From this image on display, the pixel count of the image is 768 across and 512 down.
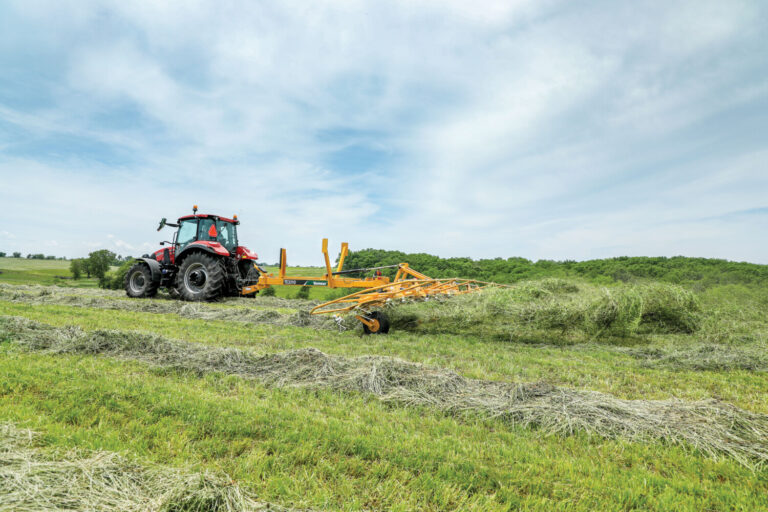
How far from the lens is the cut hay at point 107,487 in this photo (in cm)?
164

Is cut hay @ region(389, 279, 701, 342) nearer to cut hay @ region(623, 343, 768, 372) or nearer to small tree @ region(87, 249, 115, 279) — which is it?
cut hay @ region(623, 343, 768, 372)

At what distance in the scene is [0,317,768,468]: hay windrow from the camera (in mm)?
2646

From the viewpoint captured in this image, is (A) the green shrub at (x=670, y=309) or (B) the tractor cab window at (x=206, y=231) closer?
(A) the green shrub at (x=670, y=309)

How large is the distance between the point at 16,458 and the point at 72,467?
0.33 m

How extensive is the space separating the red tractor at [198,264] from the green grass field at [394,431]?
5.65 m

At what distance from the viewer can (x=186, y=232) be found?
11.9m

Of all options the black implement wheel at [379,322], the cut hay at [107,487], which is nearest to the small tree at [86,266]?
the black implement wheel at [379,322]

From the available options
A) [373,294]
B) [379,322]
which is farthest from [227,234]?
[379,322]

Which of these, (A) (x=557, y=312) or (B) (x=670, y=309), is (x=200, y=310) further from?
(B) (x=670, y=309)

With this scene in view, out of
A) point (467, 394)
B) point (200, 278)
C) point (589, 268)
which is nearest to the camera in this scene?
point (467, 394)

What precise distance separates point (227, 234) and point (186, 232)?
49.2 inches

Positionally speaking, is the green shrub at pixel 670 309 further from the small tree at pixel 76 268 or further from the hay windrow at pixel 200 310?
the small tree at pixel 76 268

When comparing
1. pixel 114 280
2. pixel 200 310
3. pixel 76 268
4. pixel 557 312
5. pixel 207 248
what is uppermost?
pixel 207 248

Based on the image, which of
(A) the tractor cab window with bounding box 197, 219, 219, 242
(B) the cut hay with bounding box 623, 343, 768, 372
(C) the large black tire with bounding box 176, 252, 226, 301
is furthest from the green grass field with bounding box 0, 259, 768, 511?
(A) the tractor cab window with bounding box 197, 219, 219, 242
